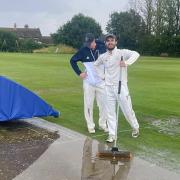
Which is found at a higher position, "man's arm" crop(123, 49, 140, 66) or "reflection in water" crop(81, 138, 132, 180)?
"man's arm" crop(123, 49, 140, 66)

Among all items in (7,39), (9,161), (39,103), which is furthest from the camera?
(7,39)

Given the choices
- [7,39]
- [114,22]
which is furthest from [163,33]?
[7,39]

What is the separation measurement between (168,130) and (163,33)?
6608 centimetres

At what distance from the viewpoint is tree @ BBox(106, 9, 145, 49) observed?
74625mm

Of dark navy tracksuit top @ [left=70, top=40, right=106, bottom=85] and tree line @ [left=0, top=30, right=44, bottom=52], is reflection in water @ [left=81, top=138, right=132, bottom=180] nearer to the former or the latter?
dark navy tracksuit top @ [left=70, top=40, right=106, bottom=85]

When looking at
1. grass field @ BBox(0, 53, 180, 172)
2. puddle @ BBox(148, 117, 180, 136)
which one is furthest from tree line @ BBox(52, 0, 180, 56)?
puddle @ BBox(148, 117, 180, 136)

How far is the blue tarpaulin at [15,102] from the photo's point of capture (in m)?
9.95

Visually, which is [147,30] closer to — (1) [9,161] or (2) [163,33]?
(2) [163,33]

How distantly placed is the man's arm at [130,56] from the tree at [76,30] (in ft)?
228

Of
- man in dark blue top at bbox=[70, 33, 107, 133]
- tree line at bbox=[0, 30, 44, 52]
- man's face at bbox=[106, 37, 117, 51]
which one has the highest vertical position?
man's face at bbox=[106, 37, 117, 51]

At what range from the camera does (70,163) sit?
24.5 ft

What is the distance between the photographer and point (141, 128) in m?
10.4

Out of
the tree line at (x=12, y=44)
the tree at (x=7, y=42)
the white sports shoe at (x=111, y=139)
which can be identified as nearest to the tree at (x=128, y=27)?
the tree line at (x=12, y=44)

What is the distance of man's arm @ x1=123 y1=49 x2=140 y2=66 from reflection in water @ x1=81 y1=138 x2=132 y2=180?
1750 millimetres
